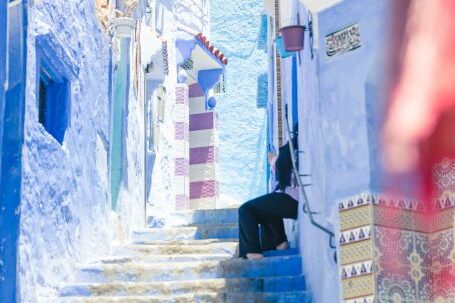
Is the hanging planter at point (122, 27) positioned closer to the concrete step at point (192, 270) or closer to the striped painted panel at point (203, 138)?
the concrete step at point (192, 270)

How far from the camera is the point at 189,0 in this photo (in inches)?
706

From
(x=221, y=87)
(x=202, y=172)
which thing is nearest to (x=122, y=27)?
(x=202, y=172)

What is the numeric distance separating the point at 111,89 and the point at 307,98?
3999 millimetres

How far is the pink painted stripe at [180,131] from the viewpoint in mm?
17469

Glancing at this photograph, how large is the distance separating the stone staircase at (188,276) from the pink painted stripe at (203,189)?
321 inches

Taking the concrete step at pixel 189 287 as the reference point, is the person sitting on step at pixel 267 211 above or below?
above

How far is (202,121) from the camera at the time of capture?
18.8m

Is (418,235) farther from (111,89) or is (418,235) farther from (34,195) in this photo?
(111,89)

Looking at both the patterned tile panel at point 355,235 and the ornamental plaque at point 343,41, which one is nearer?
the patterned tile panel at point 355,235

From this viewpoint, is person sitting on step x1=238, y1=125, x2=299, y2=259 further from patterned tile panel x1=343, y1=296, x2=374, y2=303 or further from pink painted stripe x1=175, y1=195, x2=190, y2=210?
pink painted stripe x1=175, y1=195, x2=190, y2=210

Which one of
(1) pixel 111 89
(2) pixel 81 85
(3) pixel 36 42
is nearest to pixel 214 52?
(1) pixel 111 89

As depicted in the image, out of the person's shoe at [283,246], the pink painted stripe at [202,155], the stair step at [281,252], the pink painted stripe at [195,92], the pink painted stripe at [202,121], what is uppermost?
the pink painted stripe at [195,92]

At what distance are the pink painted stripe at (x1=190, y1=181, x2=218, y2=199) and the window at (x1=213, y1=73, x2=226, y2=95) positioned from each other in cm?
260

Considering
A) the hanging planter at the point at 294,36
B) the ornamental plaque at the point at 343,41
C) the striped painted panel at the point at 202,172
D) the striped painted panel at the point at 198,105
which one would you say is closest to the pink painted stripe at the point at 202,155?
the striped painted panel at the point at 202,172
